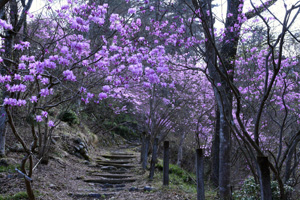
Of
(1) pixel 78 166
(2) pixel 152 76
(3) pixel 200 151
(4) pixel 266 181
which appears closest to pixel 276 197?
(3) pixel 200 151

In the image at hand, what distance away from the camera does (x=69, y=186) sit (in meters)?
6.87

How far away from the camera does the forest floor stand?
218 inches

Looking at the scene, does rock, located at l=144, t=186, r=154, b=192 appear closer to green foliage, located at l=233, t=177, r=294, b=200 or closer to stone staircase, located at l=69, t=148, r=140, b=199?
stone staircase, located at l=69, t=148, r=140, b=199

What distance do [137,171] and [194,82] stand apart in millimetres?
6129

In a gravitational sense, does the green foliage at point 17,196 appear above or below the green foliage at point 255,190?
below

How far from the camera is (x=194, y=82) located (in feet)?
43.9

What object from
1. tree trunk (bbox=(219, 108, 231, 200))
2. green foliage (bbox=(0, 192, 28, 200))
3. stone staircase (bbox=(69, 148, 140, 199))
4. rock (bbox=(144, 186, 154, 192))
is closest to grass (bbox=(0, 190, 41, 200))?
green foliage (bbox=(0, 192, 28, 200))

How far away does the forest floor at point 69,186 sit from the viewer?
5.54 metres

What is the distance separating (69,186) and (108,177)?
2065 millimetres

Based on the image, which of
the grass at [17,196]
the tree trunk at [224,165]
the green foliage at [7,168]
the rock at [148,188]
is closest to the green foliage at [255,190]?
the tree trunk at [224,165]

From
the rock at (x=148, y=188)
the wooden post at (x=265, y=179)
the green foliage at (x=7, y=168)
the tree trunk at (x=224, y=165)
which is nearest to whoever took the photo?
the wooden post at (x=265, y=179)

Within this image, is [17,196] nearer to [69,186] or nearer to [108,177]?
[69,186]

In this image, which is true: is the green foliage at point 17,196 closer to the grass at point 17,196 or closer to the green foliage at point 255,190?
the grass at point 17,196

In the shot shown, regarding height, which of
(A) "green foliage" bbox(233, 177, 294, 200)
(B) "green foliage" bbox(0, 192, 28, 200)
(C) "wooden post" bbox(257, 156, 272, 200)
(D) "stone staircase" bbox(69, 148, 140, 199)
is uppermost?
(C) "wooden post" bbox(257, 156, 272, 200)
